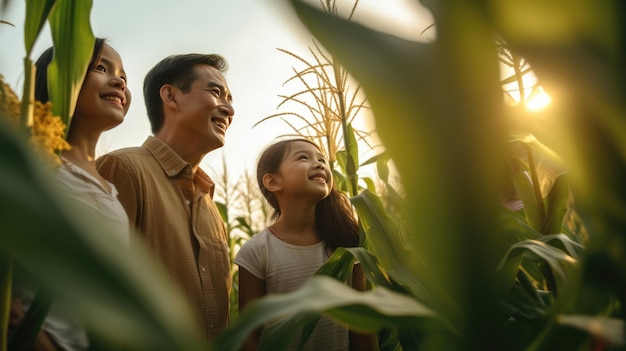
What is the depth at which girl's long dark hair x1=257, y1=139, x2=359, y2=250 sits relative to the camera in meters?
1.87

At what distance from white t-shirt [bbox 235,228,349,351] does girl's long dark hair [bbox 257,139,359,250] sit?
0.11 meters

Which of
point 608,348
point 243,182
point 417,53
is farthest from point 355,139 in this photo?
point 243,182

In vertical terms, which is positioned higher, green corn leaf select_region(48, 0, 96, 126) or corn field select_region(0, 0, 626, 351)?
green corn leaf select_region(48, 0, 96, 126)

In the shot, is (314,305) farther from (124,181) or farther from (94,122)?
(124,181)

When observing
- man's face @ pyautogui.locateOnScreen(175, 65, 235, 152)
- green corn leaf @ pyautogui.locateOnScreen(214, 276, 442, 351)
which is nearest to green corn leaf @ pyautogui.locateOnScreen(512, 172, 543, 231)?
green corn leaf @ pyautogui.locateOnScreen(214, 276, 442, 351)

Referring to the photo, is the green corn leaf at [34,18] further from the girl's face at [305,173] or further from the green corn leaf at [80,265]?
the girl's face at [305,173]

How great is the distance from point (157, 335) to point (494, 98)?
0.23 metres

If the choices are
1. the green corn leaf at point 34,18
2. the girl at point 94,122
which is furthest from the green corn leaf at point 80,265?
the girl at point 94,122

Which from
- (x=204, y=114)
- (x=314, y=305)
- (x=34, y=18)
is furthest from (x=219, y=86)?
(x=314, y=305)

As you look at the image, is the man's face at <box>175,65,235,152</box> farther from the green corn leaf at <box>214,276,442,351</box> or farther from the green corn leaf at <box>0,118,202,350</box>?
the green corn leaf at <box>0,118,202,350</box>

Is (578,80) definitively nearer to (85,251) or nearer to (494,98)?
(494,98)

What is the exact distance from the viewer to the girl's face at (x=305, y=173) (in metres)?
1.86

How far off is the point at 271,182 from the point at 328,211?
0.82 feet

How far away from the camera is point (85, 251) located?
221 millimetres
